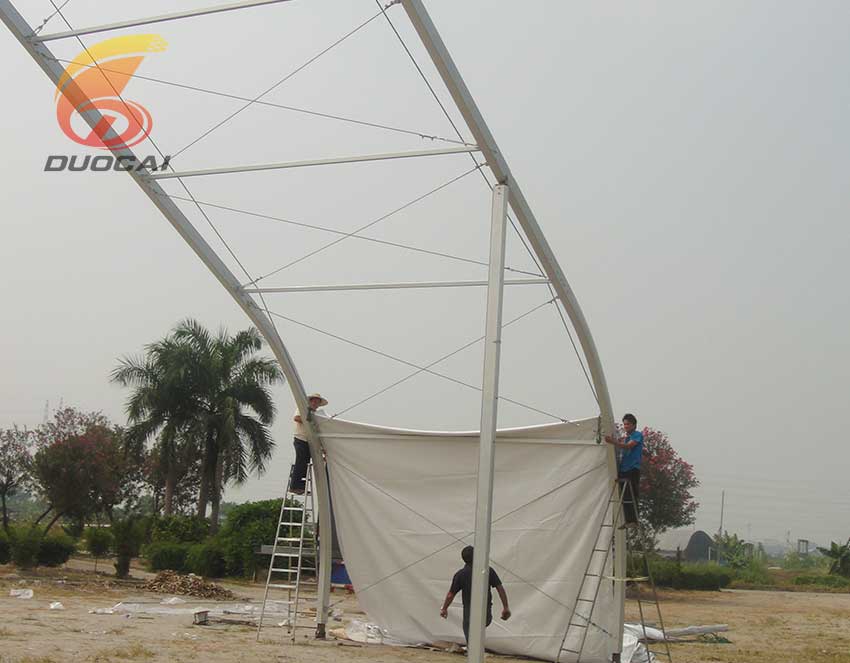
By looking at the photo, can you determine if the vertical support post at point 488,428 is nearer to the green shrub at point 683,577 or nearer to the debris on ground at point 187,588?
the debris on ground at point 187,588

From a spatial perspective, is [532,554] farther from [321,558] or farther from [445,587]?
[321,558]

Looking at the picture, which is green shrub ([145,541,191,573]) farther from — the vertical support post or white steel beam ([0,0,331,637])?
the vertical support post

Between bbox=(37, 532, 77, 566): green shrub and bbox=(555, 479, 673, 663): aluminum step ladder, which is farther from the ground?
bbox=(555, 479, 673, 663): aluminum step ladder

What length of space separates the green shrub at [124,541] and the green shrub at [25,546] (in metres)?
1.63

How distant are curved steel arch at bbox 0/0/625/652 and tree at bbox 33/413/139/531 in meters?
18.3

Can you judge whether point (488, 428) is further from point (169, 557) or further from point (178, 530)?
point (178, 530)

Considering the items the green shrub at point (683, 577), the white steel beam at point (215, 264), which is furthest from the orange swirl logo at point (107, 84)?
the green shrub at point (683, 577)

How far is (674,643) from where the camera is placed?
50.1 ft

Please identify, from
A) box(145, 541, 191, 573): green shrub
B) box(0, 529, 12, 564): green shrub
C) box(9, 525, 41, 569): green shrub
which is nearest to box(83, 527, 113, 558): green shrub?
box(9, 525, 41, 569): green shrub

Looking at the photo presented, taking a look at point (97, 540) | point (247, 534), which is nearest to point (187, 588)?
point (97, 540)

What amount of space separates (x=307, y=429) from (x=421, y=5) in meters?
6.64

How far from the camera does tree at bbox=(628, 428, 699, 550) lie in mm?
33562

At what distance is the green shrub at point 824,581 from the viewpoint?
39.9 metres

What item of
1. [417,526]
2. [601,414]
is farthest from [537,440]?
[417,526]
